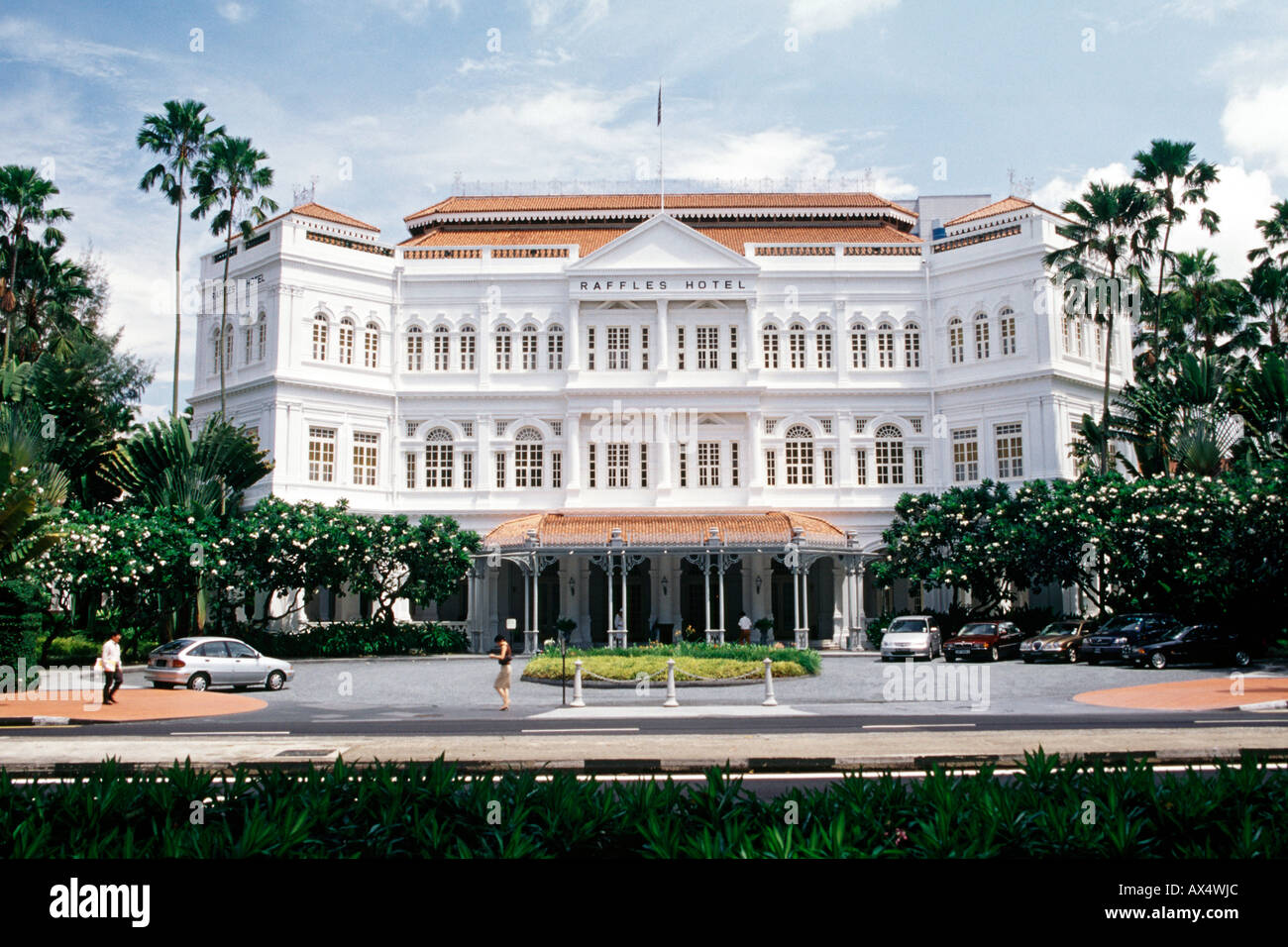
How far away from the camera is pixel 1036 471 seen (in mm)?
43000

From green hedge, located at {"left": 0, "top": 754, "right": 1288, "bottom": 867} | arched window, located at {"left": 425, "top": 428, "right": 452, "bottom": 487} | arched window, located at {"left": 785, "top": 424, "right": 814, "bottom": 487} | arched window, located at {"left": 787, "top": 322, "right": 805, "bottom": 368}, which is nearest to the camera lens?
green hedge, located at {"left": 0, "top": 754, "right": 1288, "bottom": 867}

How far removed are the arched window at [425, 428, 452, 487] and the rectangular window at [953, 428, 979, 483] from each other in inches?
826

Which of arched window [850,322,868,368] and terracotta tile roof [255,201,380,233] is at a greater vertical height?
terracotta tile roof [255,201,380,233]

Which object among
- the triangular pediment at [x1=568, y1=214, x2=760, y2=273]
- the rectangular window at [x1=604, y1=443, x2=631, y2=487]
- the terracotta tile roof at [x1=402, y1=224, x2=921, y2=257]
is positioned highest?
the terracotta tile roof at [x1=402, y1=224, x2=921, y2=257]

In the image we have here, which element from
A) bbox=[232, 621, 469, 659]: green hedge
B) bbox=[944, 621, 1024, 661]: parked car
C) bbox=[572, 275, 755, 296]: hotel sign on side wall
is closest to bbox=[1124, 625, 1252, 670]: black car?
bbox=[944, 621, 1024, 661]: parked car

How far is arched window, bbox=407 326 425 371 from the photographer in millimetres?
46812

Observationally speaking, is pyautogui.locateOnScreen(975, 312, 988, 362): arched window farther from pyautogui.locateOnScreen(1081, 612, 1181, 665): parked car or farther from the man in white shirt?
the man in white shirt

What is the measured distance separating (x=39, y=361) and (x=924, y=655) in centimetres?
3316

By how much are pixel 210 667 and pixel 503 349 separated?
22.3 metres

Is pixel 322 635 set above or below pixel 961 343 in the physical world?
below

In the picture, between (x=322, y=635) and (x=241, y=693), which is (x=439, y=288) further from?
(x=241, y=693)

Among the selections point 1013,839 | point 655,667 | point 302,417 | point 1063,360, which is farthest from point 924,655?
point 1013,839

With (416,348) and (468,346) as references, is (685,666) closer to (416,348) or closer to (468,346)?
(468,346)

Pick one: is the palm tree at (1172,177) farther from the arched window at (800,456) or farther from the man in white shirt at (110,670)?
the man in white shirt at (110,670)
